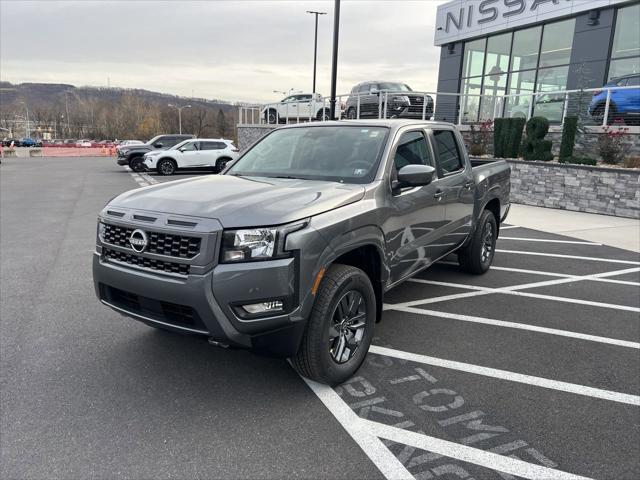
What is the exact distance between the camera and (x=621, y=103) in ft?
41.7

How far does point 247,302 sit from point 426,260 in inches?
93.8

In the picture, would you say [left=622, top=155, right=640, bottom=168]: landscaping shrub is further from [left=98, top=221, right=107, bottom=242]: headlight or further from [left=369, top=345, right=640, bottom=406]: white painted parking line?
[left=98, top=221, right=107, bottom=242]: headlight

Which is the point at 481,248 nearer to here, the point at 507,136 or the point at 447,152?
the point at 447,152

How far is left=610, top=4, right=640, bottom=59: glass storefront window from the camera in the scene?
1694 cm

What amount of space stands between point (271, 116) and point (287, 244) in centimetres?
2594

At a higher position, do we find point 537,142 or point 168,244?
point 537,142

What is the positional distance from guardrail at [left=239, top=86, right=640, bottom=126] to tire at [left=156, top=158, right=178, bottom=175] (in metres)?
6.91

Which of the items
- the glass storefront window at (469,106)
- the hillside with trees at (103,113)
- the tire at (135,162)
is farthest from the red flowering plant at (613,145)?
the hillside with trees at (103,113)

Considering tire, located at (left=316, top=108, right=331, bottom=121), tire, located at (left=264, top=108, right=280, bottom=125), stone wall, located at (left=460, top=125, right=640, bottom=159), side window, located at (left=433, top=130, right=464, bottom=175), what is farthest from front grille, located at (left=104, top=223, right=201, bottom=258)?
tire, located at (left=264, top=108, right=280, bottom=125)

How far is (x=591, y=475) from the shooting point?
100 inches

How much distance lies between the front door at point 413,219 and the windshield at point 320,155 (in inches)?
9.3

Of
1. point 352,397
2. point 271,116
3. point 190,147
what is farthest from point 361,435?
point 271,116

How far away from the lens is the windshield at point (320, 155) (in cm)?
385

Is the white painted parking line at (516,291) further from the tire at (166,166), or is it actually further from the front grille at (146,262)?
the tire at (166,166)
